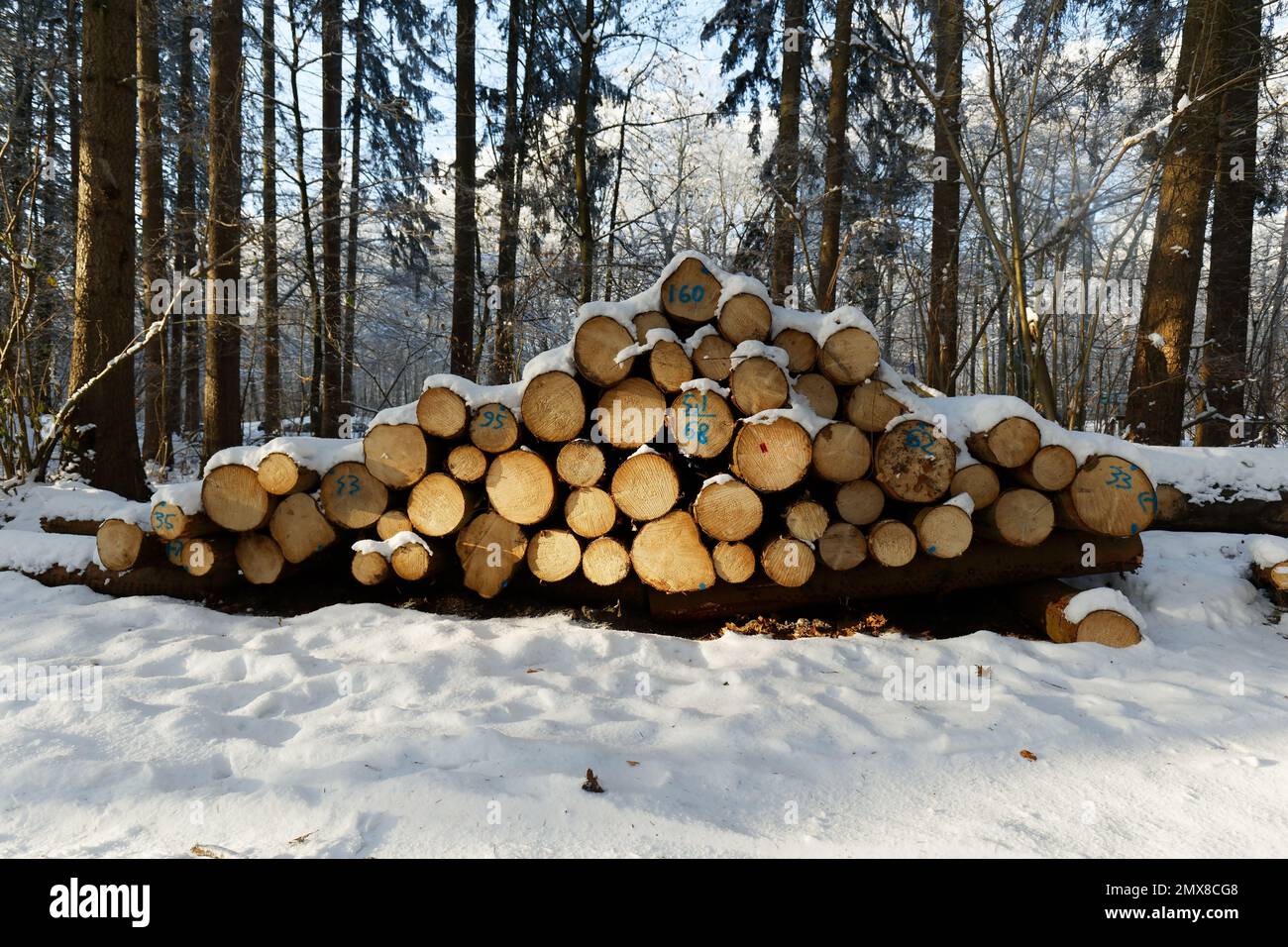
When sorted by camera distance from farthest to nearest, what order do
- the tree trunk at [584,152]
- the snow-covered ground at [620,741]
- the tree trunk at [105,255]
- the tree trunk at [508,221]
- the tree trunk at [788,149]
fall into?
the tree trunk at [788,149] < the tree trunk at [508,221] < the tree trunk at [584,152] < the tree trunk at [105,255] < the snow-covered ground at [620,741]

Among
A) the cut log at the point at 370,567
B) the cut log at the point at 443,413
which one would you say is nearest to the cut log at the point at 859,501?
the cut log at the point at 443,413

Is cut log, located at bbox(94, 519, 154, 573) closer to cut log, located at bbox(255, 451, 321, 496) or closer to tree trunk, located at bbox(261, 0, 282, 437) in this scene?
cut log, located at bbox(255, 451, 321, 496)

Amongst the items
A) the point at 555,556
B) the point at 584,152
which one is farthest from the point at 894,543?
the point at 584,152

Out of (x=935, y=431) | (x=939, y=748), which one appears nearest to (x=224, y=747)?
(x=939, y=748)

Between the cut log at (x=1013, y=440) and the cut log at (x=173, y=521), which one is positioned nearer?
the cut log at (x=1013, y=440)

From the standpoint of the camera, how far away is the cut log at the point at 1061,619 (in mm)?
3133

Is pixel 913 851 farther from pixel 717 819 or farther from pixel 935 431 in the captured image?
pixel 935 431

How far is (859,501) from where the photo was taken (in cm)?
335

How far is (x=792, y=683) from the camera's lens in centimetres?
275

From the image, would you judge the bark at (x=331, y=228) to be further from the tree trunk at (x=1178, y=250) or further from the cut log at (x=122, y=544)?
the tree trunk at (x=1178, y=250)

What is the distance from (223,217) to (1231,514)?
914 cm

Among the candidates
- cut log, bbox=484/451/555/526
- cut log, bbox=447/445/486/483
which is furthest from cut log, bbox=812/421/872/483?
cut log, bbox=447/445/486/483

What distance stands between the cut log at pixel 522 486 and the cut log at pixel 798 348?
54.7 inches

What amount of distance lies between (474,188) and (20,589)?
7518 mm
